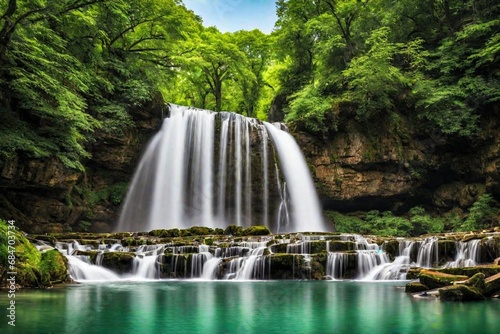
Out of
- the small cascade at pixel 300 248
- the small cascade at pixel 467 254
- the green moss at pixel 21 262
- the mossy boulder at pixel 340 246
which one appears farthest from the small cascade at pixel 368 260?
the green moss at pixel 21 262

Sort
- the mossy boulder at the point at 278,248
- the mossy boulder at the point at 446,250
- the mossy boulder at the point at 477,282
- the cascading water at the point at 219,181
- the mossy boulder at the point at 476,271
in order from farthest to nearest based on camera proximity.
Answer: the cascading water at the point at 219,181
the mossy boulder at the point at 278,248
the mossy boulder at the point at 446,250
the mossy boulder at the point at 476,271
the mossy boulder at the point at 477,282

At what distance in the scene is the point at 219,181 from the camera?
22.2 meters

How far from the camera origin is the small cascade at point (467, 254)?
12023 millimetres

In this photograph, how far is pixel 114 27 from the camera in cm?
2109

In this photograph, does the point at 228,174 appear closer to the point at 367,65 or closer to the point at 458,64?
the point at 367,65

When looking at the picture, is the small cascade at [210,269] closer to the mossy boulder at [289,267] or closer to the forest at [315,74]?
the mossy boulder at [289,267]

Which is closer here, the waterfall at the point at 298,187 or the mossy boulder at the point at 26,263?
the mossy boulder at the point at 26,263

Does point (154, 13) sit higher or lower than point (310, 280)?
higher

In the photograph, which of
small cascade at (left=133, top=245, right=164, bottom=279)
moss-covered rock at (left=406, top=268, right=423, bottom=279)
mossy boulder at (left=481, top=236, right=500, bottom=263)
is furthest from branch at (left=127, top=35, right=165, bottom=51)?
mossy boulder at (left=481, top=236, right=500, bottom=263)

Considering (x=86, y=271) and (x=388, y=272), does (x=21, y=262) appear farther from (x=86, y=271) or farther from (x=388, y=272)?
(x=388, y=272)

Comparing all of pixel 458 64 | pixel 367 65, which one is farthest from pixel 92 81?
pixel 458 64

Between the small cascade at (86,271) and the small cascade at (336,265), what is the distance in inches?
245

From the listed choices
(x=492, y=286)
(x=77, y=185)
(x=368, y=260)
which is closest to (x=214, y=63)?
(x=77, y=185)

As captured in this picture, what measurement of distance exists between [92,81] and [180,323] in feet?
52.2
